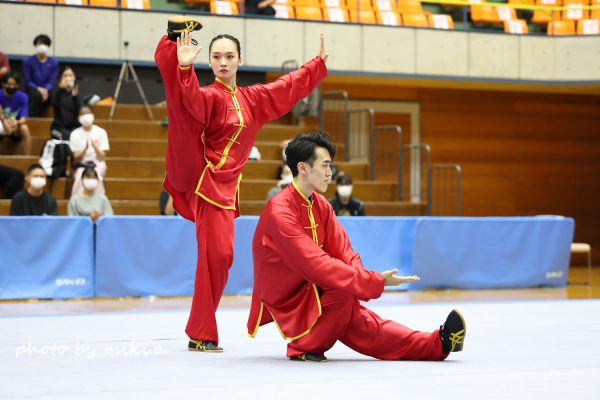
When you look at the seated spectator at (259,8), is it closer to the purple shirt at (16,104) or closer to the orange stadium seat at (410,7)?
the orange stadium seat at (410,7)

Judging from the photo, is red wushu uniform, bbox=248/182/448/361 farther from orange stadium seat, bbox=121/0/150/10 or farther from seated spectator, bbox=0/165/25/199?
orange stadium seat, bbox=121/0/150/10

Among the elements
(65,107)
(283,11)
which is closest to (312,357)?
(65,107)

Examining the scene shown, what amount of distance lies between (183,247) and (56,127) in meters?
3.44

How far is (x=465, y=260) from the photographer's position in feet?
35.7

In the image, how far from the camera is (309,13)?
50.4ft

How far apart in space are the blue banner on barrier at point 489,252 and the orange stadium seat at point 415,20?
5.52m

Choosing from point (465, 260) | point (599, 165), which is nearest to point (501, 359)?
point (465, 260)

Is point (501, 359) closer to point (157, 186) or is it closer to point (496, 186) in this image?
point (157, 186)

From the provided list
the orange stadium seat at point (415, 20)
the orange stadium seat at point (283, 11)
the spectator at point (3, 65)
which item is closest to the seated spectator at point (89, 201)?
the spectator at point (3, 65)

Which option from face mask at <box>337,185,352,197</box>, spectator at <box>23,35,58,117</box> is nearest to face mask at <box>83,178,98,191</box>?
face mask at <box>337,185,352,197</box>

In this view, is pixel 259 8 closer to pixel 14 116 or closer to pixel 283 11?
pixel 283 11

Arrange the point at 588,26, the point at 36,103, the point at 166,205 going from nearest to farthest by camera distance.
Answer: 1. the point at 166,205
2. the point at 36,103
3. the point at 588,26

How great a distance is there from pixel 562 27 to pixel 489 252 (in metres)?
7.02

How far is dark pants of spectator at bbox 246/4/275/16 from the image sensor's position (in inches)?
584
